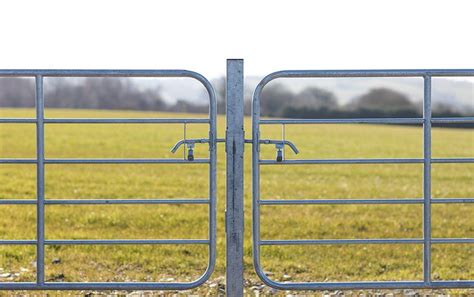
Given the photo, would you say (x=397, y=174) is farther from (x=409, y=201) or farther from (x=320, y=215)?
(x=409, y=201)

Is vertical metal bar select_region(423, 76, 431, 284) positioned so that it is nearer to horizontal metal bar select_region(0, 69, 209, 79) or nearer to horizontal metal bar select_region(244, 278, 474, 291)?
horizontal metal bar select_region(244, 278, 474, 291)

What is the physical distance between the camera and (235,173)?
5969 mm

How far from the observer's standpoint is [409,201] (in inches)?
241

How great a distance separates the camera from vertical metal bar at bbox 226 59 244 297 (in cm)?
589

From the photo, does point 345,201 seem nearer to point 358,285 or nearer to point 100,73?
point 358,285

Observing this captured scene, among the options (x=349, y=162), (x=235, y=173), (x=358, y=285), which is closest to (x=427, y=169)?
(x=349, y=162)

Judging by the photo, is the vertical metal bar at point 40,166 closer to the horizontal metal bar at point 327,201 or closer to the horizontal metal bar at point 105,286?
the horizontal metal bar at point 105,286

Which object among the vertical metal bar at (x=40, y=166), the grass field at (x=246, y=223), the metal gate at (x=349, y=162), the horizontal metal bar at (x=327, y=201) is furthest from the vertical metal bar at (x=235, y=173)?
the vertical metal bar at (x=40, y=166)

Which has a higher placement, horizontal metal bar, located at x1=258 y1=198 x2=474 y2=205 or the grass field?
horizontal metal bar, located at x1=258 y1=198 x2=474 y2=205

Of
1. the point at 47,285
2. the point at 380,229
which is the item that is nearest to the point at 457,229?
the point at 380,229

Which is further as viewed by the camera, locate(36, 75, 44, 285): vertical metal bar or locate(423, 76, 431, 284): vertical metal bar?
locate(423, 76, 431, 284): vertical metal bar

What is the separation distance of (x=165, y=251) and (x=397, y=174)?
1173cm

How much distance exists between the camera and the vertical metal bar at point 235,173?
19.3 feet

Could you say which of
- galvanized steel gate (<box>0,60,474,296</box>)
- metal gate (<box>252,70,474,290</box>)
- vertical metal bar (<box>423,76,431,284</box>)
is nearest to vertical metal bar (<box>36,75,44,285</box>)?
galvanized steel gate (<box>0,60,474,296</box>)
